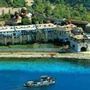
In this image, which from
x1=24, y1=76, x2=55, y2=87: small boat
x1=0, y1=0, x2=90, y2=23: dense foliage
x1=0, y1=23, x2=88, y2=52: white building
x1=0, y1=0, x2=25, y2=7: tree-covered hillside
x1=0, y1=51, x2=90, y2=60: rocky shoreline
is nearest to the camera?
x1=24, y1=76, x2=55, y2=87: small boat

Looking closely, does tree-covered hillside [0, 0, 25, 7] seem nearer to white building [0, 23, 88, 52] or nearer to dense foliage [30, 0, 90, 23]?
dense foliage [30, 0, 90, 23]

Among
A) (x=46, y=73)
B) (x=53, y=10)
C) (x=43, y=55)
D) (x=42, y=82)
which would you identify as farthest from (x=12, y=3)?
(x=42, y=82)

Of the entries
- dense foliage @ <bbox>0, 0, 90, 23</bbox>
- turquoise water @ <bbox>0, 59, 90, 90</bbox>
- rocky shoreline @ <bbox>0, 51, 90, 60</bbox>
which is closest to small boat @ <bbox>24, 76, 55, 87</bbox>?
turquoise water @ <bbox>0, 59, 90, 90</bbox>

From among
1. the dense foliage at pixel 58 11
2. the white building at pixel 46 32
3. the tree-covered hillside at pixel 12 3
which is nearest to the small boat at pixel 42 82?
the white building at pixel 46 32

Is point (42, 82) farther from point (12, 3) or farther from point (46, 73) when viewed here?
point (12, 3)

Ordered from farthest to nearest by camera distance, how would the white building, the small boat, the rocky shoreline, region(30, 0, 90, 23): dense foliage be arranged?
region(30, 0, 90, 23): dense foliage < the white building < the rocky shoreline < the small boat

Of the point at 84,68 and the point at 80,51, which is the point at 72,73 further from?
the point at 80,51

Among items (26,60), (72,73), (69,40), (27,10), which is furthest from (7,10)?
(72,73)

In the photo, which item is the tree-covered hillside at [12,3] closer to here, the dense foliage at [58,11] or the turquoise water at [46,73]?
the dense foliage at [58,11]

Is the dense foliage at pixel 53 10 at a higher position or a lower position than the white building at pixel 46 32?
higher
